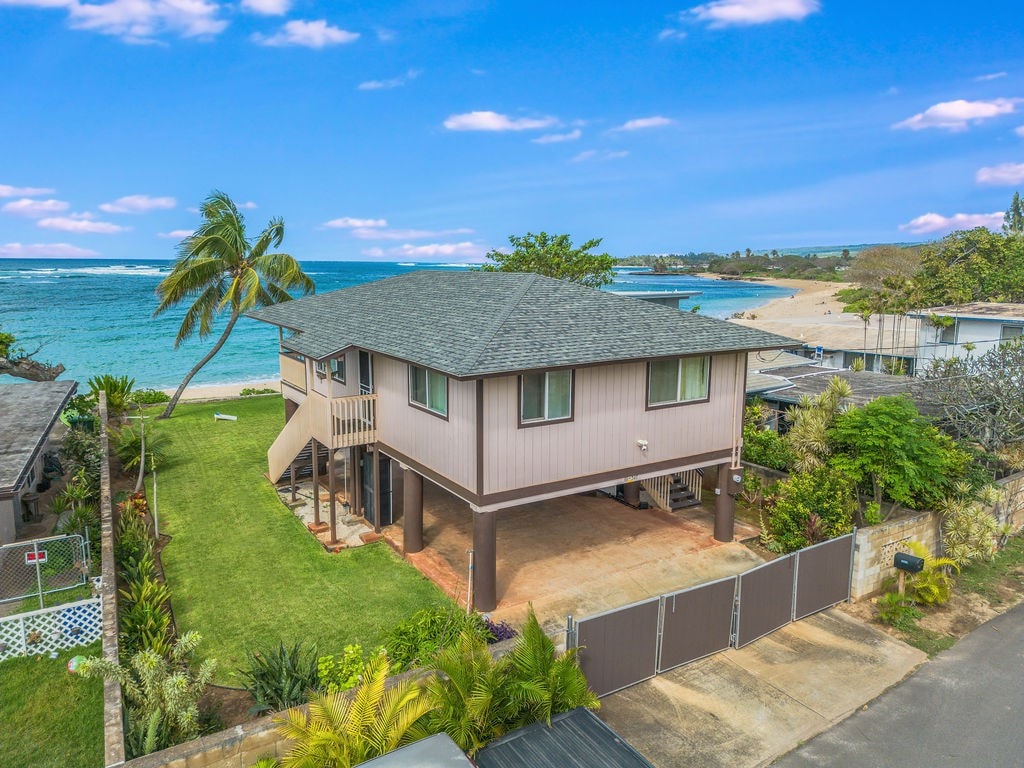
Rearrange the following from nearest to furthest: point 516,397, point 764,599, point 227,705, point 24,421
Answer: point 227,705 → point 764,599 → point 516,397 → point 24,421

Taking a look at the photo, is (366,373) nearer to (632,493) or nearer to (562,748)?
(632,493)

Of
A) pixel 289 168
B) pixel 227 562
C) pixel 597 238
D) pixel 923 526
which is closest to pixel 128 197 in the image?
pixel 289 168

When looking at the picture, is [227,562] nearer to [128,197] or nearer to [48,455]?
[48,455]

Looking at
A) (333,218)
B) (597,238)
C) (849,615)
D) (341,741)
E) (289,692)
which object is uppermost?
(333,218)

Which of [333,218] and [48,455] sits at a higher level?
[333,218]

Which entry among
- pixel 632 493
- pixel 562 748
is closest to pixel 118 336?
pixel 632 493

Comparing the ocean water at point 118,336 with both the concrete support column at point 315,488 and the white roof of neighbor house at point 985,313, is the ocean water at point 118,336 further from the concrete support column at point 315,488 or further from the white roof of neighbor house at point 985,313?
the concrete support column at point 315,488

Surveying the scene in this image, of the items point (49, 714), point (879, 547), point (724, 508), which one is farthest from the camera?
point (724, 508)
